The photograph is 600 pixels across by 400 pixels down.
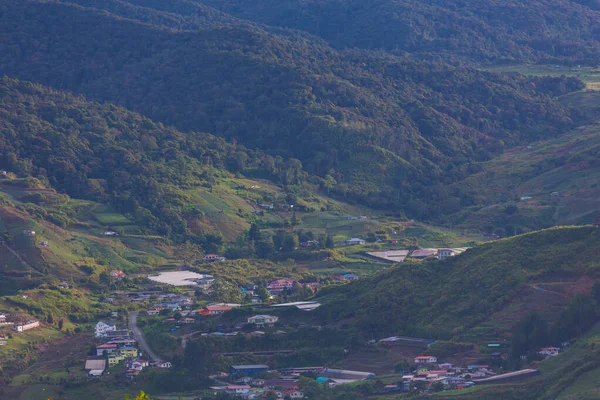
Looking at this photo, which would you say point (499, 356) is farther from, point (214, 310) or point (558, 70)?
point (558, 70)

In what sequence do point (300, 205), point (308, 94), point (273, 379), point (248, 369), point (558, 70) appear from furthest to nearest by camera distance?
point (558, 70), point (308, 94), point (300, 205), point (248, 369), point (273, 379)

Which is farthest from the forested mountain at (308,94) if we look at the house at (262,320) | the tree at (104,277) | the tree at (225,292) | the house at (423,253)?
the house at (262,320)

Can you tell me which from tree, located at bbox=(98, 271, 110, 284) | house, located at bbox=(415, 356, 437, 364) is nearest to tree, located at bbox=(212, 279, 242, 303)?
tree, located at bbox=(98, 271, 110, 284)

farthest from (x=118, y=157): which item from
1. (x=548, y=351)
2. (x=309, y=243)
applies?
(x=548, y=351)

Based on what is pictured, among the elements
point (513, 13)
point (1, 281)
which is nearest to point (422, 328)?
point (1, 281)

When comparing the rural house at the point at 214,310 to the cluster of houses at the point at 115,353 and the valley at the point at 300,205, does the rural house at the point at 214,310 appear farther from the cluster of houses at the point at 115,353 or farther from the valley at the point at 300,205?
the cluster of houses at the point at 115,353

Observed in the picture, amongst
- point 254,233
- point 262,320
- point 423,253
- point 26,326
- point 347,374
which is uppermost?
point 423,253
